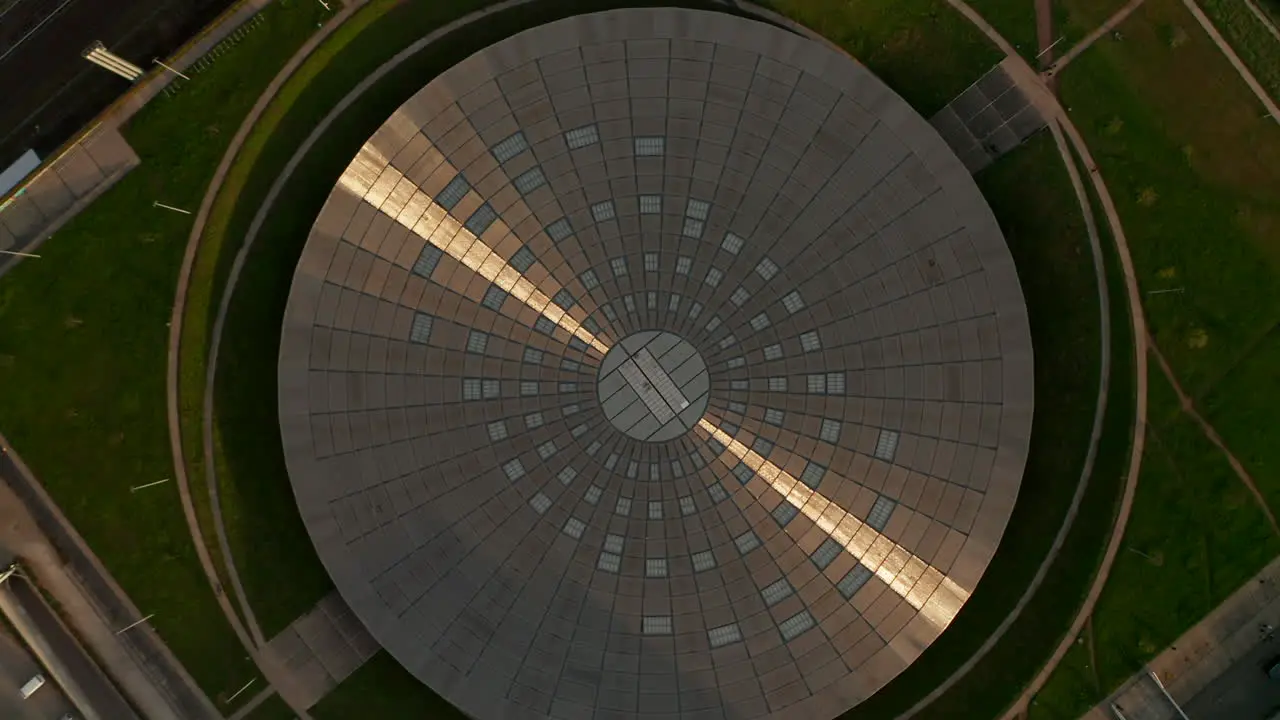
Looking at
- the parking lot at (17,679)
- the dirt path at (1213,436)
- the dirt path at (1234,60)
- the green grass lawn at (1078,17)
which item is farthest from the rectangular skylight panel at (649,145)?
the parking lot at (17,679)

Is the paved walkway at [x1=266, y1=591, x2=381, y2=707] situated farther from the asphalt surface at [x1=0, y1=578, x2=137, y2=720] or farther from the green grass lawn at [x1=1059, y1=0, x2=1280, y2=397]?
the green grass lawn at [x1=1059, y1=0, x2=1280, y2=397]

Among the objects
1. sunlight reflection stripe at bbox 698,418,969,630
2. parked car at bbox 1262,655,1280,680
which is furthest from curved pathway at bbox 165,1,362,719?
parked car at bbox 1262,655,1280,680

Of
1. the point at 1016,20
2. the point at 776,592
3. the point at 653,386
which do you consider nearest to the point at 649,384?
the point at 653,386

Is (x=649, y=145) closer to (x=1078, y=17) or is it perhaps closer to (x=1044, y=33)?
(x=1044, y=33)

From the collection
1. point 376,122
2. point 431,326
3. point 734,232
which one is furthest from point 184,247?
point 734,232

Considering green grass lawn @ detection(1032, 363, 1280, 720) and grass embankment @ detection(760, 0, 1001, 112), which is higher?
grass embankment @ detection(760, 0, 1001, 112)

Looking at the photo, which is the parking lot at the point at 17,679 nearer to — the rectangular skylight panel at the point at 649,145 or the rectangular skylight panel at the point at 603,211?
the rectangular skylight panel at the point at 603,211
